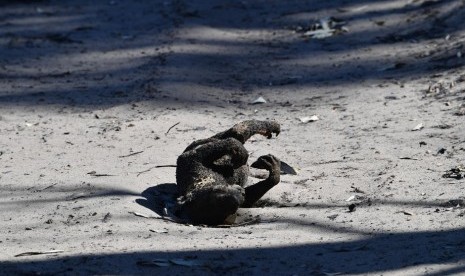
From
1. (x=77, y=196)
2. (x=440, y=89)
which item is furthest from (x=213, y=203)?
(x=440, y=89)

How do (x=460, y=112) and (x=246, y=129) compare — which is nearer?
(x=246, y=129)

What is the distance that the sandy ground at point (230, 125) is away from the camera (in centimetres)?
506

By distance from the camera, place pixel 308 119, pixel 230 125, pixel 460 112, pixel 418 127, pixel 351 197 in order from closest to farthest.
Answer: pixel 351 197, pixel 418 127, pixel 460 112, pixel 230 125, pixel 308 119

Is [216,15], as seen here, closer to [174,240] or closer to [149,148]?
[149,148]

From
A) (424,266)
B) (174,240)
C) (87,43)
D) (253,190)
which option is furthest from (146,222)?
(87,43)

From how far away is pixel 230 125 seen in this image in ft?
25.4

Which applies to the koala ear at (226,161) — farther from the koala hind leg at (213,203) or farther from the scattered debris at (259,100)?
the scattered debris at (259,100)

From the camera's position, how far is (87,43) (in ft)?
35.6

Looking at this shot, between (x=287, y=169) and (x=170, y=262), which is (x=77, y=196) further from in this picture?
(x=287, y=169)

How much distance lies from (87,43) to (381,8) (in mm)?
3494

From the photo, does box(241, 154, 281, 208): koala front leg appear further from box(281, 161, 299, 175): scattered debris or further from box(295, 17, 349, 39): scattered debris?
box(295, 17, 349, 39): scattered debris

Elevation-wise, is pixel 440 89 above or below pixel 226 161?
above

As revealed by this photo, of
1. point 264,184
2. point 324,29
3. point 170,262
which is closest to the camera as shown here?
point 170,262

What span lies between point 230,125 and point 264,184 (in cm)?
192
